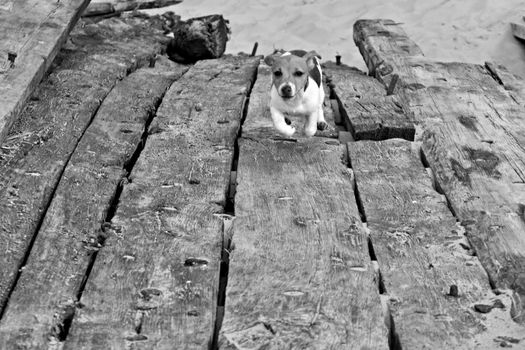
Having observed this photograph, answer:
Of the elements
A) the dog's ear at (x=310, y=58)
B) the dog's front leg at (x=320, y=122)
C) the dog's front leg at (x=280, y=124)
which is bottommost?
the dog's front leg at (x=320, y=122)

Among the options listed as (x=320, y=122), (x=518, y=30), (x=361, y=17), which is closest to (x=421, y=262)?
(x=320, y=122)

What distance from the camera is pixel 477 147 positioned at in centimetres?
530

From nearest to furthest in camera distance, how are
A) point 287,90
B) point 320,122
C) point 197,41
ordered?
point 287,90 → point 320,122 → point 197,41

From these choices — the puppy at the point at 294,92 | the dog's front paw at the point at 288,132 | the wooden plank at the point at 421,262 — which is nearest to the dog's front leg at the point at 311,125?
the puppy at the point at 294,92

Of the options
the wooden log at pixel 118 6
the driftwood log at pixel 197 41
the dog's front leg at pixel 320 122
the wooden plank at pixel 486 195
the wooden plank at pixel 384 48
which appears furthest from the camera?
the wooden log at pixel 118 6

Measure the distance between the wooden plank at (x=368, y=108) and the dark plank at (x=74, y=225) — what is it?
1194mm

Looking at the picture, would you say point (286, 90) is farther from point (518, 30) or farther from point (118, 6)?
point (518, 30)

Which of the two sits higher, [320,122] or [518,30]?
[320,122]

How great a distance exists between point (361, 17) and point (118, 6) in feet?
8.18

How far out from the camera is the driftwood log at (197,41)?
7.77m

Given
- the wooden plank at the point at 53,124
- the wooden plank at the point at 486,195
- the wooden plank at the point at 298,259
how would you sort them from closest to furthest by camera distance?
the wooden plank at the point at 298,259 → the wooden plank at the point at 486,195 → the wooden plank at the point at 53,124

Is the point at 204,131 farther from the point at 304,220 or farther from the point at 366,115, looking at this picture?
the point at 304,220

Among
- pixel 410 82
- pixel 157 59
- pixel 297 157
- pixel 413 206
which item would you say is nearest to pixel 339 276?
pixel 413 206

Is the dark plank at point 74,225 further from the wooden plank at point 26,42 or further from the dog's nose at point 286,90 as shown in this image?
the dog's nose at point 286,90
